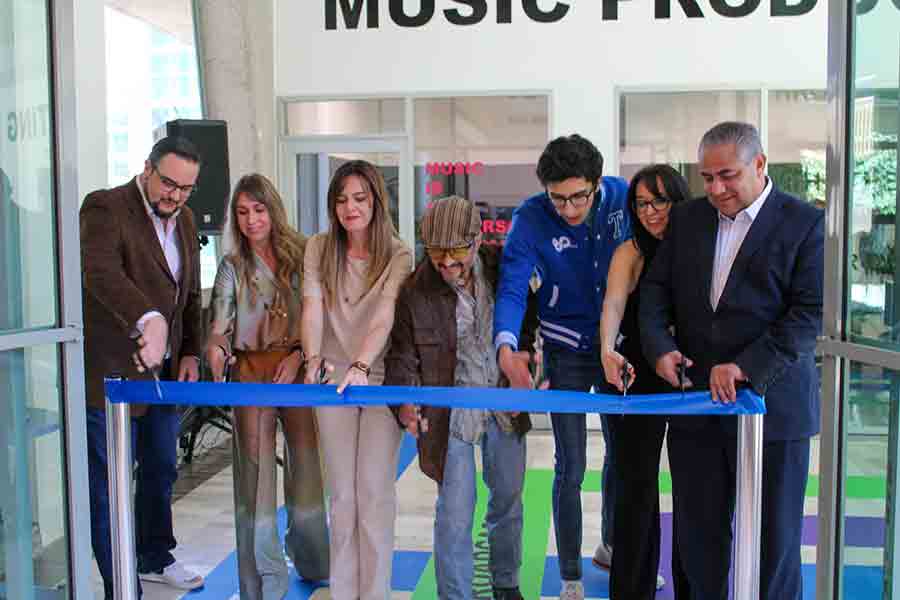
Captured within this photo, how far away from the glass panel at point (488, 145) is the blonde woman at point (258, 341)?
395cm

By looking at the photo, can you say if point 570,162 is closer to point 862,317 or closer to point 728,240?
point 728,240

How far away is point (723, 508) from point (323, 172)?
5.56 m

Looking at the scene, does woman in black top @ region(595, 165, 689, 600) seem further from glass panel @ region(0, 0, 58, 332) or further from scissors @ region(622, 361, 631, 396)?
glass panel @ region(0, 0, 58, 332)

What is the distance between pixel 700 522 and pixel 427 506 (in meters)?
2.67

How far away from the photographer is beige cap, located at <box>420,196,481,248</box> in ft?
10.9

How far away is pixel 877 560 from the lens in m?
2.38

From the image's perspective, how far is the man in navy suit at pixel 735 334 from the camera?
290cm

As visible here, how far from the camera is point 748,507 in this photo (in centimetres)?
287

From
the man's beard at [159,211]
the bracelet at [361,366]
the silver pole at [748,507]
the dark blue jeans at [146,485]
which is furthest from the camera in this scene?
the man's beard at [159,211]

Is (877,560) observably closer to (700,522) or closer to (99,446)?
(700,522)

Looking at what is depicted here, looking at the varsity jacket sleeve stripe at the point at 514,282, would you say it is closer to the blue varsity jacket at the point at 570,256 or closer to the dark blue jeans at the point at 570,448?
the blue varsity jacket at the point at 570,256

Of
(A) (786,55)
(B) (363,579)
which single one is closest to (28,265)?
(B) (363,579)

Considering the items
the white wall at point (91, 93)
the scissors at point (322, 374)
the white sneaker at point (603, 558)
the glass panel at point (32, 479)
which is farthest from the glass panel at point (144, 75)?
the glass panel at point (32, 479)

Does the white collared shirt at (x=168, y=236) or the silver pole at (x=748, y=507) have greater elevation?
the white collared shirt at (x=168, y=236)
